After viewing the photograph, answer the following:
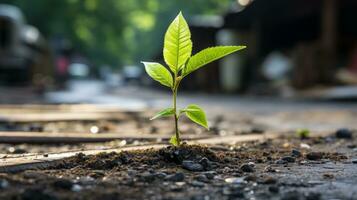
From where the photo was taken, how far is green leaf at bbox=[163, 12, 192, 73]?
9.10 ft

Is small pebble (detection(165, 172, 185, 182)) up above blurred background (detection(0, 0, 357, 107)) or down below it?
below

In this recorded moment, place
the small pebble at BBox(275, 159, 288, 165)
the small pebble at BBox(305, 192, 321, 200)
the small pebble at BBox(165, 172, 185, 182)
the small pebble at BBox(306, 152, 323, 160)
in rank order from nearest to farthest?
the small pebble at BBox(305, 192, 321, 200) < the small pebble at BBox(165, 172, 185, 182) < the small pebble at BBox(275, 159, 288, 165) < the small pebble at BBox(306, 152, 323, 160)

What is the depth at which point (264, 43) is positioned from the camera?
914 inches

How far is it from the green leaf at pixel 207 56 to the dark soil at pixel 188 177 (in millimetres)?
419

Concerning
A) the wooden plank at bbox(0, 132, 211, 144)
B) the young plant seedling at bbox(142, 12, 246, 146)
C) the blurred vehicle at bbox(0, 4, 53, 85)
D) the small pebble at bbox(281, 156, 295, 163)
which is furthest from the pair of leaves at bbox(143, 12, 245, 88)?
the blurred vehicle at bbox(0, 4, 53, 85)

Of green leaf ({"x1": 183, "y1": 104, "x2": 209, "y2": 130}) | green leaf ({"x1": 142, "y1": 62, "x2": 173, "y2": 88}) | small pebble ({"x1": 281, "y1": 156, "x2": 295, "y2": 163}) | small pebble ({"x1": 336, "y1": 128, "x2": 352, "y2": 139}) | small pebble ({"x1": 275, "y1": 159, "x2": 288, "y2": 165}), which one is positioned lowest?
small pebble ({"x1": 275, "y1": 159, "x2": 288, "y2": 165})

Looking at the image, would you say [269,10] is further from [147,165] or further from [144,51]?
[144,51]

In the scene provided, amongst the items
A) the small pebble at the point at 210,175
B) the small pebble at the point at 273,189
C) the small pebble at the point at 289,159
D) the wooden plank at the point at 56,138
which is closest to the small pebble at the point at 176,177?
the small pebble at the point at 210,175

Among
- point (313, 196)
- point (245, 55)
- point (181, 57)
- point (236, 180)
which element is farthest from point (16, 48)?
point (313, 196)

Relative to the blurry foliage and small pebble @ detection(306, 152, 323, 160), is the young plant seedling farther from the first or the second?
the blurry foliage

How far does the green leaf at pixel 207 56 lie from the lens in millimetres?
2766

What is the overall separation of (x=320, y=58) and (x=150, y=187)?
13500 millimetres

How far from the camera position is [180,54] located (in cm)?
287

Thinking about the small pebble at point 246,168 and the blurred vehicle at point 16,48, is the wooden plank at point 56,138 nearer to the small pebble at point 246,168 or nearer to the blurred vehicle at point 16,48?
the small pebble at point 246,168
